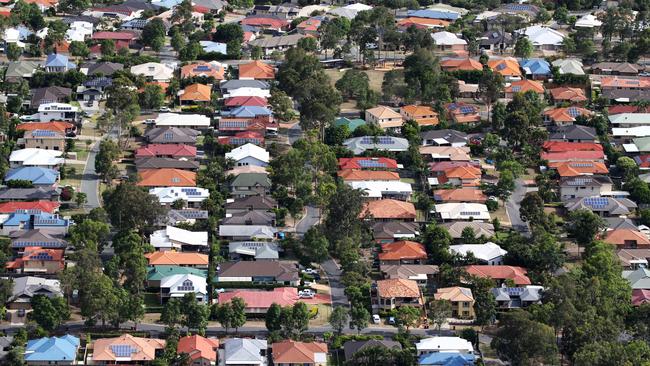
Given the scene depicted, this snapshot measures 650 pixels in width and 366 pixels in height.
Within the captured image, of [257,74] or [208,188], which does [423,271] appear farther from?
[257,74]

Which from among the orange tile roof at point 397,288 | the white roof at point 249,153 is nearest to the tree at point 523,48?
the white roof at point 249,153

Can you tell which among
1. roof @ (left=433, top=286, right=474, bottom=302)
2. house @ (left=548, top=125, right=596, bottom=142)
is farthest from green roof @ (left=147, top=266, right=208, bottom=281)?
house @ (left=548, top=125, right=596, bottom=142)

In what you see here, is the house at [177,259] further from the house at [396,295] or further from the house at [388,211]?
the house at [388,211]

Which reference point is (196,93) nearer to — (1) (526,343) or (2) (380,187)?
(2) (380,187)

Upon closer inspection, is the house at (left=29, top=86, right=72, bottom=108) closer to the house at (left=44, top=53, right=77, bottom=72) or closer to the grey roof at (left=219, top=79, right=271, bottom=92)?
the house at (left=44, top=53, right=77, bottom=72)

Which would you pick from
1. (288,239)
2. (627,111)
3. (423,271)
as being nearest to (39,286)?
(288,239)

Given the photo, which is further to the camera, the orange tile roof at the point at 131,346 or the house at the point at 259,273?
the house at the point at 259,273

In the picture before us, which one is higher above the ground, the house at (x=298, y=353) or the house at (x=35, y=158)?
the house at (x=35, y=158)

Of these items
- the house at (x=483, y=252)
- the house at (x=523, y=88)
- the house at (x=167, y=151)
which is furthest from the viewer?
the house at (x=523, y=88)
